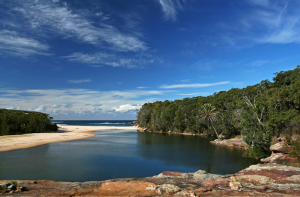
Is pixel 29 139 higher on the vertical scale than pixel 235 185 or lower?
lower

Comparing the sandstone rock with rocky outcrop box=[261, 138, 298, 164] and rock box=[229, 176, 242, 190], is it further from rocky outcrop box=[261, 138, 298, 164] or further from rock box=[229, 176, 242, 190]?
rocky outcrop box=[261, 138, 298, 164]

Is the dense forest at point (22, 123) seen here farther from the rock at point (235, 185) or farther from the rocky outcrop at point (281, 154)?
the rocky outcrop at point (281, 154)

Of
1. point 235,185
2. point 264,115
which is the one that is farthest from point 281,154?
point 235,185

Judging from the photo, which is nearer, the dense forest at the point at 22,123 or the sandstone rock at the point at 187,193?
the sandstone rock at the point at 187,193

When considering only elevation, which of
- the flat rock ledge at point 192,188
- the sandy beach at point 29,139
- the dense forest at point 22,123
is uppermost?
the dense forest at point 22,123

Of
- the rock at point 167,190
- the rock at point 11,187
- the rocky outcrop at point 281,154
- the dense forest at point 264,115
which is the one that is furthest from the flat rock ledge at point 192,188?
the dense forest at point 264,115

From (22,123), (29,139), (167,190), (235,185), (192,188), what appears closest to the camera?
(167,190)

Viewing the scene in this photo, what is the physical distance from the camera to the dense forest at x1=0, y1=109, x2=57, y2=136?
181 ft

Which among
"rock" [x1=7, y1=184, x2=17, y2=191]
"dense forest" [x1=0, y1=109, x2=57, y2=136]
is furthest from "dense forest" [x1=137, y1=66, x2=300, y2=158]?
"dense forest" [x1=0, y1=109, x2=57, y2=136]

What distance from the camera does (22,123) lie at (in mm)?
60531

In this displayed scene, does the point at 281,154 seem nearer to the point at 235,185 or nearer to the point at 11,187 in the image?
the point at 235,185

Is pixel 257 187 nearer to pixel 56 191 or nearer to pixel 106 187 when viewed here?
pixel 106 187

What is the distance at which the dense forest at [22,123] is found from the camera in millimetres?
55031

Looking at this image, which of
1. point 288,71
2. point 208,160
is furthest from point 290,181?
point 288,71
